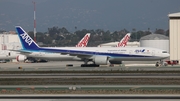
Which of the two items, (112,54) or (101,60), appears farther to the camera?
(112,54)

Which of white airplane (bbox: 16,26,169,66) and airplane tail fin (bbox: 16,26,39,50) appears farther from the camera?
airplane tail fin (bbox: 16,26,39,50)

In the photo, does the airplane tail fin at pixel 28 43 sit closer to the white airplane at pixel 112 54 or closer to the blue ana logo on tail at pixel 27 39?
the blue ana logo on tail at pixel 27 39

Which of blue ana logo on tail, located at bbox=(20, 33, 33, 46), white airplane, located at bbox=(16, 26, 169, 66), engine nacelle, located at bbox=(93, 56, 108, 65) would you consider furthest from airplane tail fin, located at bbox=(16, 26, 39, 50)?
engine nacelle, located at bbox=(93, 56, 108, 65)

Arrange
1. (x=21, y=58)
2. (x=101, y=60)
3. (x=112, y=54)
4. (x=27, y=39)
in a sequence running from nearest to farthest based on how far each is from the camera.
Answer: (x=101, y=60)
(x=112, y=54)
(x=27, y=39)
(x=21, y=58)

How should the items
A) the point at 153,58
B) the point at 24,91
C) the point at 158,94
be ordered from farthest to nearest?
the point at 153,58 → the point at 24,91 → the point at 158,94

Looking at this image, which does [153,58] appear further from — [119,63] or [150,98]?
[150,98]

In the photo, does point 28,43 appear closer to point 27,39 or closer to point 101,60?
point 27,39

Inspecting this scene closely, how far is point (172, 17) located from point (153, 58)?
13.4 metres

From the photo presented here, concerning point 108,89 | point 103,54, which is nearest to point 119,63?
point 103,54

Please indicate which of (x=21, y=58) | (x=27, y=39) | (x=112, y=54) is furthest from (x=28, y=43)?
(x=21, y=58)

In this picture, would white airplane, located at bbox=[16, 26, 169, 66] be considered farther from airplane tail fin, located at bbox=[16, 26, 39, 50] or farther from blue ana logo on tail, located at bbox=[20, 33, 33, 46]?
blue ana logo on tail, located at bbox=[20, 33, 33, 46]

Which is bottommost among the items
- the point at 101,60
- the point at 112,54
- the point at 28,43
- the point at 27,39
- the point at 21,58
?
the point at 101,60

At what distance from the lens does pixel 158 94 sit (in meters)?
28.3

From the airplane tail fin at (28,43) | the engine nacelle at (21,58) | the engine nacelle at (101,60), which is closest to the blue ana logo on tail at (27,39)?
the airplane tail fin at (28,43)
